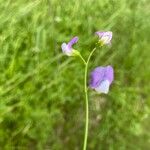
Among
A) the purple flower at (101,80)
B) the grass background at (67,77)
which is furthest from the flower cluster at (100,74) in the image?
the grass background at (67,77)

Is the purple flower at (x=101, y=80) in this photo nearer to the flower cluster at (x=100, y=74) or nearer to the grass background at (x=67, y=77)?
the flower cluster at (x=100, y=74)

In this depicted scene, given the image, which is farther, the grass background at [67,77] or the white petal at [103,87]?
the grass background at [67,77]

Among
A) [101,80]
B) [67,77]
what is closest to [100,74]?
→ [101,80]

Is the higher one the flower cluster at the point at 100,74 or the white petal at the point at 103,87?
the flower cluster at the point at 100,74

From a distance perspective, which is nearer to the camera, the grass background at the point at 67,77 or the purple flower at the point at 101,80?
the purple flower at the point at 101,80

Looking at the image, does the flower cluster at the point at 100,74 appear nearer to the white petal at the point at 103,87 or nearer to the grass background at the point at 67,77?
the white petal at the point at 103,87
